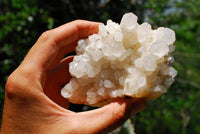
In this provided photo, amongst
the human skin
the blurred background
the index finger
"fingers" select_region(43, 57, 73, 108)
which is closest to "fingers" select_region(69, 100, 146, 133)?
the human skin

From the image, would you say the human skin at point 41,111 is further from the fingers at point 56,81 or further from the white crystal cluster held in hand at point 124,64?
the fingers at point 56,81

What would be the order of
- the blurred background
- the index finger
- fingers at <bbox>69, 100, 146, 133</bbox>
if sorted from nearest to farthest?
fingers at <bbox>69, 100, 146, 133</bbox>
the index finger
the blurred background

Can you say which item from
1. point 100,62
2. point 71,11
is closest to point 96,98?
point 100,62

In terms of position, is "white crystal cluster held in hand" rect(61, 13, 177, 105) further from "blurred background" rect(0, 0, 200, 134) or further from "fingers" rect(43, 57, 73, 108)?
"blurred background" rect(0, 0, 200, 134)

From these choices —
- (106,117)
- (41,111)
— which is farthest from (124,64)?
(41,111)

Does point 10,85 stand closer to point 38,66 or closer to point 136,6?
point 38,66

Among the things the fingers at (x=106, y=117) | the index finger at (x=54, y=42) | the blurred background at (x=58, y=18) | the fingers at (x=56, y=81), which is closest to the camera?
the fingers at (x=106, y=117)

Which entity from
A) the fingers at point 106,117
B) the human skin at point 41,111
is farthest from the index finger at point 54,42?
the fingers at point 106,117
